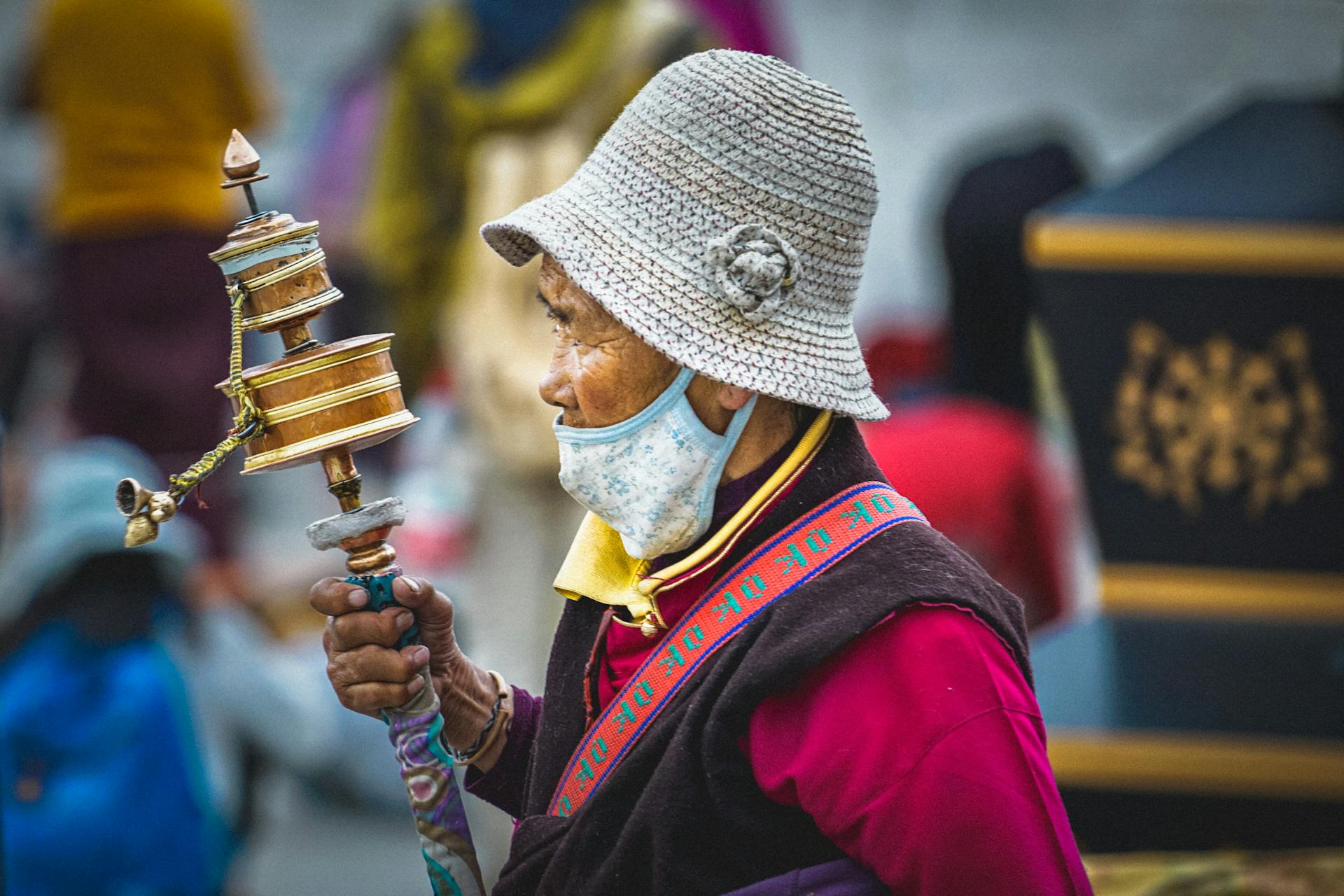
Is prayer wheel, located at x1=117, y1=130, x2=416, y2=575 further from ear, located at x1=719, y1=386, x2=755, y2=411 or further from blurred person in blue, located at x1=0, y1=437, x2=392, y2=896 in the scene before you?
blurred person in blue, located at x1=0, y1=437, x2=392, y2=896

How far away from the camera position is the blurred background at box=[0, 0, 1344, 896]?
3432mm

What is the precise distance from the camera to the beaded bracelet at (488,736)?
2.41 metres

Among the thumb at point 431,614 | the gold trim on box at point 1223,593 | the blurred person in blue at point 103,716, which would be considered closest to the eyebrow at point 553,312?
the thumb at point 431,614

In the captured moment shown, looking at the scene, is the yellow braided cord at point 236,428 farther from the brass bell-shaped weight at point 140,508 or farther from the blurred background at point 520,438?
the blurred background at point 520,438

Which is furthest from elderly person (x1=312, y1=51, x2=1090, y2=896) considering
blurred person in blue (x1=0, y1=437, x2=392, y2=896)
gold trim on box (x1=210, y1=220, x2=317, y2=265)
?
blurred person in blue (x1=0, y1=437, x2=392, y2=896)

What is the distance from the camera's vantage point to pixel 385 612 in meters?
2.10

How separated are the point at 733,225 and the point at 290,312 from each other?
20.7 inches

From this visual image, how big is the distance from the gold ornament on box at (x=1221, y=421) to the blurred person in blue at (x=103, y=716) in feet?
8.23

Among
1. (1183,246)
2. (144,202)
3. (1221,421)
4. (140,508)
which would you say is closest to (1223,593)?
(1221,421)

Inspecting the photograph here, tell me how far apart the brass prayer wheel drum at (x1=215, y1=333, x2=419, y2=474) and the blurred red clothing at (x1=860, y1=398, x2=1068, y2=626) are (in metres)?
2.37

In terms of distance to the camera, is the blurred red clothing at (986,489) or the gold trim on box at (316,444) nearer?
the gold trim on box at (316,444)

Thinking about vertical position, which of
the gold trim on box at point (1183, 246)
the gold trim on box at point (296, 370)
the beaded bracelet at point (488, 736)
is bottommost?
the beaded bracelet at point (488, 736)

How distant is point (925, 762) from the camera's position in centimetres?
189

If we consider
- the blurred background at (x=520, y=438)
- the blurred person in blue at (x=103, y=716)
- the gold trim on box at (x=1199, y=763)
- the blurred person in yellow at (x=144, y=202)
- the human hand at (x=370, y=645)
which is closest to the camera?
the human hand at (x=370, y=645)
